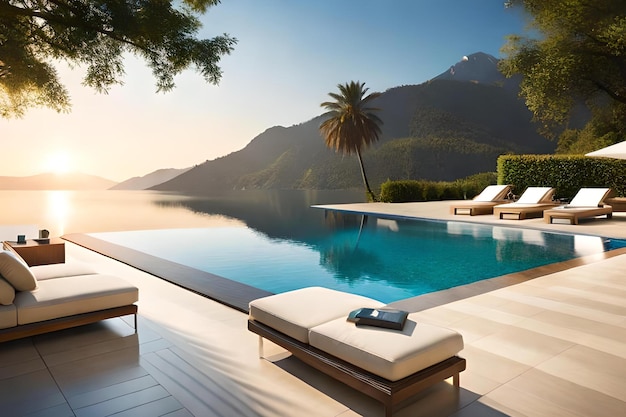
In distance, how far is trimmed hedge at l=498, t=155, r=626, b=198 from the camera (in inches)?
665

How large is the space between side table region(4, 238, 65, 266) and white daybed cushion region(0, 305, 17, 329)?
→ 122 inches

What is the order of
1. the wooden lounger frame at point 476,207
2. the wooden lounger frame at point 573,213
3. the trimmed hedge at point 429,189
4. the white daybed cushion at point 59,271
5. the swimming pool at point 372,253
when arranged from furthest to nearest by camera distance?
the trimmed hedge at point 429,189
the wooden lounger frame at point 476,207
the wooden lounger frame at point 573,213
the swimming pool at point 372,253
the white daybed cushion at point 59,271

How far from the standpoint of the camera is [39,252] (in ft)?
19.5

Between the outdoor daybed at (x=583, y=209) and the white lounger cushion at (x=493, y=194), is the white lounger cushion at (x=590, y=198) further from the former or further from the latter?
the white lounger cushion at (x=493, y=194)

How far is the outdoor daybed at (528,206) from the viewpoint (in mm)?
12711

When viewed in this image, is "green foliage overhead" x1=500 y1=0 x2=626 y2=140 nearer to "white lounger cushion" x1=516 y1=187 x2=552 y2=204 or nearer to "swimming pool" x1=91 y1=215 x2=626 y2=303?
"white lounger cushion" x1=516 y1=187 x2=552 y2=204

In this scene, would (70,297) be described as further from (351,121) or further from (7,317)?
(351,121)

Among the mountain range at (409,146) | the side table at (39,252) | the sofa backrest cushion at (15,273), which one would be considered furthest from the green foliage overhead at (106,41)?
the mountain range at (409,146)

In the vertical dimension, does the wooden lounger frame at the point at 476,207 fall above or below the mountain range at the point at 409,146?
below

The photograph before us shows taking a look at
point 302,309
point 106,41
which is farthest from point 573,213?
point 106,41

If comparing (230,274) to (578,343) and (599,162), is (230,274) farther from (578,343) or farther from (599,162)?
(599,162)

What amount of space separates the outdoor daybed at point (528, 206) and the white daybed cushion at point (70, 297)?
38.0 ft

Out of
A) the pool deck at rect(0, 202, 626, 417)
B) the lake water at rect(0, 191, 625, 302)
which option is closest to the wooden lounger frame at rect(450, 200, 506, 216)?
the lake water at rect(0, 191, 625, 302)

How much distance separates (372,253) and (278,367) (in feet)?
19.4
